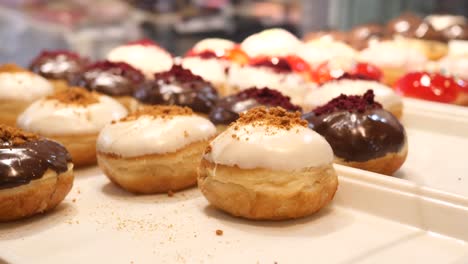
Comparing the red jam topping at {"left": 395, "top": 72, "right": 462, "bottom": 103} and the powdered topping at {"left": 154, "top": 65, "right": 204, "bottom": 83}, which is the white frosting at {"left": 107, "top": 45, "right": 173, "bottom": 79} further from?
the red jam topping at {"left": 395, "top": 72, "right": 462, "bottom": 103}

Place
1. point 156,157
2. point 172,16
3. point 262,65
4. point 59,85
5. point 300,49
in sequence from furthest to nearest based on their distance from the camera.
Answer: point 172,16 < point 300,49 < point 59,85 < point 262,65 < point 156,157

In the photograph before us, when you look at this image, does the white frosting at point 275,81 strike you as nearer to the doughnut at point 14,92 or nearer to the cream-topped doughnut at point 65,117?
the cream-topped doughnut at point 65,117

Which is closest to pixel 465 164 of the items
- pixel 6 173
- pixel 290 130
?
pixel 290 130

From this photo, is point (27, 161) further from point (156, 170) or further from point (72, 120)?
point (72, 120)

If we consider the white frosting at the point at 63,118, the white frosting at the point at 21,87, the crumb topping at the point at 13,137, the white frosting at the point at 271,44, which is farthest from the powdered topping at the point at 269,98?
the white frosting at the point at 271,44

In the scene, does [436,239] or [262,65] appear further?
[262,65]

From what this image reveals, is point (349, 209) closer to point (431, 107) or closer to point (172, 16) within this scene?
point (431, 107)

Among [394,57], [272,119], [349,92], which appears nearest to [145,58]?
[349,92]
